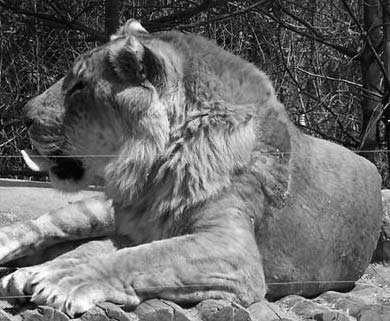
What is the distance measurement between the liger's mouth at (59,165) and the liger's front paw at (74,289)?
623 millimetres

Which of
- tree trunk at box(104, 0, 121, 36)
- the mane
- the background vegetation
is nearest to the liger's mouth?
the mane

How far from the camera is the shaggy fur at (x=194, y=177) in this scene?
295cm

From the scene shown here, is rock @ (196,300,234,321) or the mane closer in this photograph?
rock @ (196,300,234,321)

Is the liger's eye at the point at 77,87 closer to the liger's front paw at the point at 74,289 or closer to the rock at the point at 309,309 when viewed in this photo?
the liger's front paw at the point at 74,289

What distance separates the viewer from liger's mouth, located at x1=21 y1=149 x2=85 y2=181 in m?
3.47

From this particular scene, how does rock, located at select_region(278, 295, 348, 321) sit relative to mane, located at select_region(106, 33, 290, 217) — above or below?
below

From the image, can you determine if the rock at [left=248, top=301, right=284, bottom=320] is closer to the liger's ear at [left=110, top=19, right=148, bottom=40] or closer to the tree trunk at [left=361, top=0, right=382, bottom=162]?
the liger's ear at [left=110, top=19, right=148, bottom=40]

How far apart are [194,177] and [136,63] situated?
458 mm

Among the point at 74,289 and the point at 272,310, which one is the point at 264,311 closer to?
the point at 272,310

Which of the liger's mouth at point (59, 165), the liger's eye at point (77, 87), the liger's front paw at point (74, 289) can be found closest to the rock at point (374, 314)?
the liger's front paw at point (74, 289)

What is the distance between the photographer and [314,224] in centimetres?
336

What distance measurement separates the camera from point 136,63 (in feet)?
10.6

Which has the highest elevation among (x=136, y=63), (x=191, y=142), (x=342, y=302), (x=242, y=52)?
(x=136, y=63)

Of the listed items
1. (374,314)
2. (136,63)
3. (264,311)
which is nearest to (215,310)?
(264,311)
